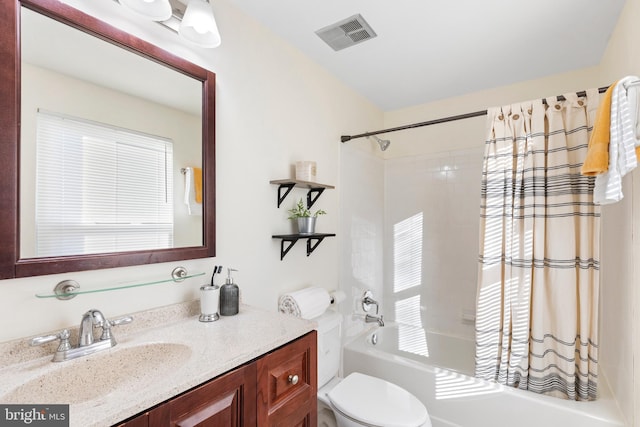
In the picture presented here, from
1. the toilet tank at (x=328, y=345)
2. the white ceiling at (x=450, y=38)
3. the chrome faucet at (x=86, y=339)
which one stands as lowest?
the toilet tank at (x=328, y=345)

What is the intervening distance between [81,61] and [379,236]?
2.38 meters

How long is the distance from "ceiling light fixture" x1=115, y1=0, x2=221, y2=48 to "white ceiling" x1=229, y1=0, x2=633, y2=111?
0.39m

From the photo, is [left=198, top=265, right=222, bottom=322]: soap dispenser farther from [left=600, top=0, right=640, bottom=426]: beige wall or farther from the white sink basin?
[left=600, top=0, right=640, bottom=426]: beige wall

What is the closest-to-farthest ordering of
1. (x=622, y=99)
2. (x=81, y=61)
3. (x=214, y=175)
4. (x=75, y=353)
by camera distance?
(x=75, y=353)
(x=81, y=61)
(x=622, y=99)
(x=214, y=175)

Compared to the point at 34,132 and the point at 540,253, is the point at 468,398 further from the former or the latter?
the point at 34,132

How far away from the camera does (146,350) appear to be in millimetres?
985

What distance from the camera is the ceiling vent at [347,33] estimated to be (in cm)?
166

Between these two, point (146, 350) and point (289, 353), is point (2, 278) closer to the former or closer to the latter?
point (146, 350)

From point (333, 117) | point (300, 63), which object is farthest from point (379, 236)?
point (300, 63)

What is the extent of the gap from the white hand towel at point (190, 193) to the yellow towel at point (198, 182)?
0.04ft

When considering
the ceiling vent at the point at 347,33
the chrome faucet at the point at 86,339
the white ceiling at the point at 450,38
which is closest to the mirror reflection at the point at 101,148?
the chrome faucet at the point at 86,339

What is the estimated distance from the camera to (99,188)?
3.41 ft

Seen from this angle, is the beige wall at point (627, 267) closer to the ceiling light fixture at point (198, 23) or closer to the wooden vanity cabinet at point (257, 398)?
the wooden vanity cabinet at point (257, 398)

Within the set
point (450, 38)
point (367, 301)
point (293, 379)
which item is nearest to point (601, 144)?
point (450, 38)
